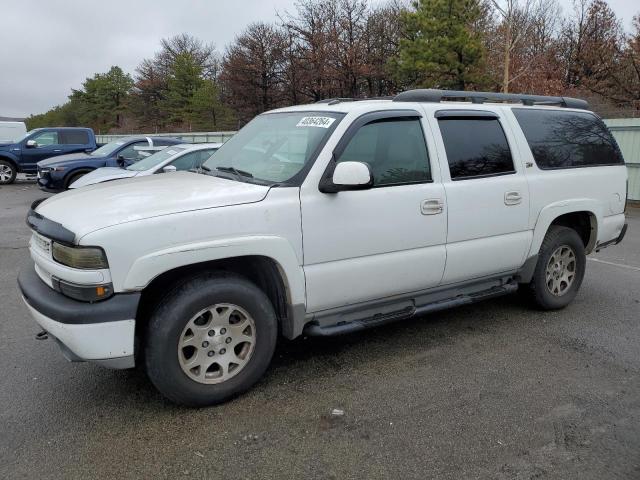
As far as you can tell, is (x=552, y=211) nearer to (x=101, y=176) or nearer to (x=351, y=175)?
(x=351, y=175)

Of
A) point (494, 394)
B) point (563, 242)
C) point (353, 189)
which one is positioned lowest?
point (494, 394)

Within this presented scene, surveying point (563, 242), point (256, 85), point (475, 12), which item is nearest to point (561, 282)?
point (563, 242)

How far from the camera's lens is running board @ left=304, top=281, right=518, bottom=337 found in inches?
138

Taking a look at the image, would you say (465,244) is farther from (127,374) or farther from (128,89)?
(128,89)

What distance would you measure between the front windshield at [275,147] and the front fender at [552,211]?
2131 mm

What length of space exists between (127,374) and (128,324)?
103 cm

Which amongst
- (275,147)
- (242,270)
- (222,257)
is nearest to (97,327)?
(222,257)

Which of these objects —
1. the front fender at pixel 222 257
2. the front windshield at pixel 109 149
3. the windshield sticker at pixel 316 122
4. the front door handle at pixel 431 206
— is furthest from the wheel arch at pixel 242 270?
the front windshield at pixel 109 149

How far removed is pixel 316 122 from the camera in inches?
148

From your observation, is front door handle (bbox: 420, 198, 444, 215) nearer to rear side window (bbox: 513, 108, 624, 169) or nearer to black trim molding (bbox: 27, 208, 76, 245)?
rear side window (bbox: 513, 108, 624, 169)

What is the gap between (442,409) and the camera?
3205 mm

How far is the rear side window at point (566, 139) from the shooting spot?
15.2 feet

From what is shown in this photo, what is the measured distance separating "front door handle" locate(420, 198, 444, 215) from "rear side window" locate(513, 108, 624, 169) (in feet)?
4.25

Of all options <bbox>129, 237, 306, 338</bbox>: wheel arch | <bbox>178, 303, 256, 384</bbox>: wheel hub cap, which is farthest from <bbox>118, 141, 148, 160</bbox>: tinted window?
<bbox>178, 303, 256, 384</bbox>: wheel hub cap
